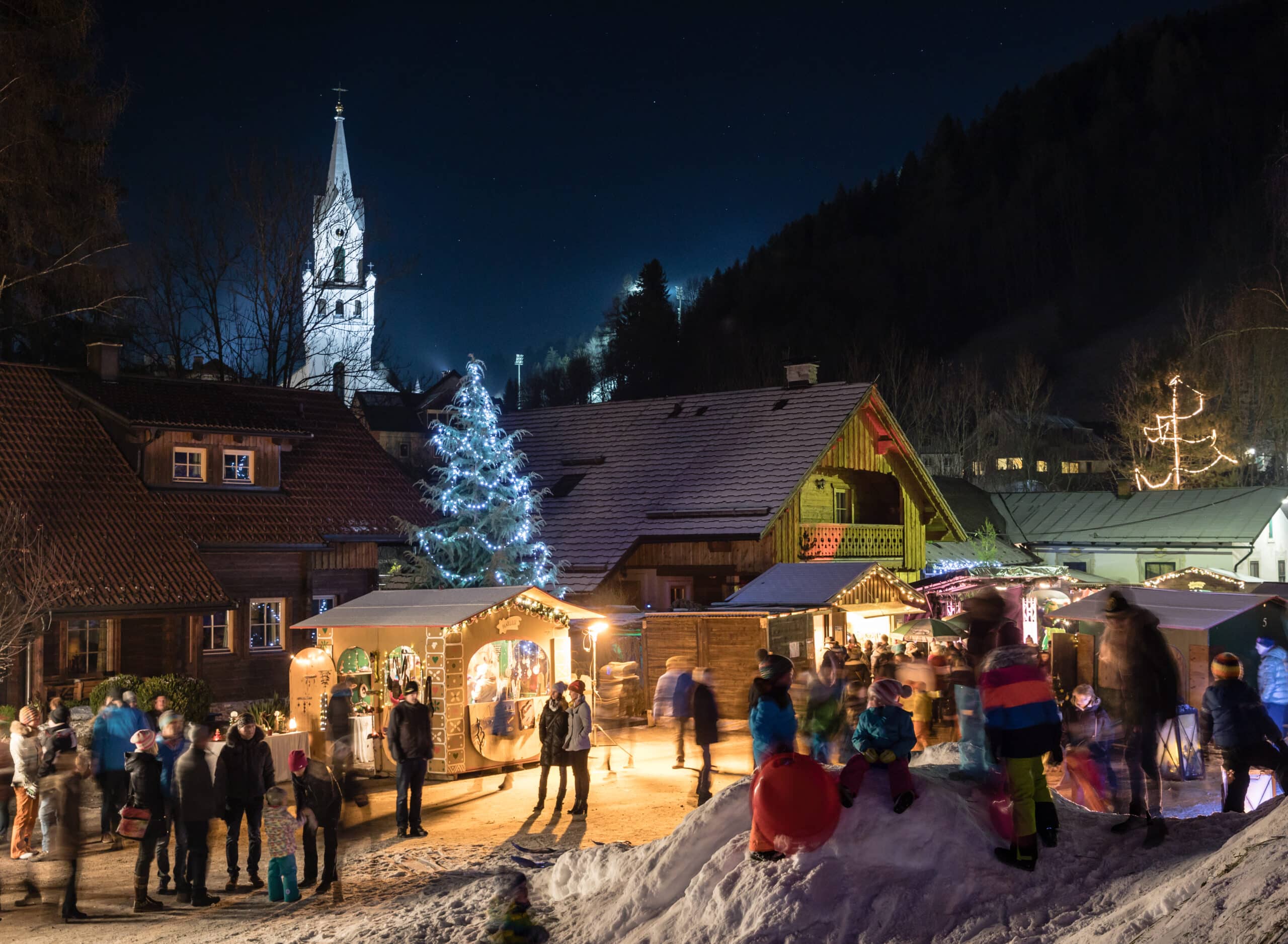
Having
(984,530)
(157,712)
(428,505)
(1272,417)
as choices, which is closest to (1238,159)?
(1272,417)

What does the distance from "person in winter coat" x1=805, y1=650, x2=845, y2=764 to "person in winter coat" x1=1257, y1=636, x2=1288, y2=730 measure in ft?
15.8

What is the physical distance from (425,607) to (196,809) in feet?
23.2

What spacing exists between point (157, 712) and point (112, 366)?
13422 mm

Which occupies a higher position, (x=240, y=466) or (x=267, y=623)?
(x=240, y=466)

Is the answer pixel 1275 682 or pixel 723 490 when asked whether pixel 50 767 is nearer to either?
pixel 1275 682

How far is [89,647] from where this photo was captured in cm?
2191

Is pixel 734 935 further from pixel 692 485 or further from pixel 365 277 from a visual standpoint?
pixel 365 277

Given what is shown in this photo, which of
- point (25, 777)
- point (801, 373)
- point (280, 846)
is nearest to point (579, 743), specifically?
point (280, 846)

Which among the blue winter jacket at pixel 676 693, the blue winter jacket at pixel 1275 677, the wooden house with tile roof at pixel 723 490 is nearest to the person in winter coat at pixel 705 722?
the blue winter jacket at pixel 676 693

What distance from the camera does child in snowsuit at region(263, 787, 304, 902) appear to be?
1082 cm

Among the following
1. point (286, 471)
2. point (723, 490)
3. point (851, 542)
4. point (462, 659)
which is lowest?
point (462, 659)

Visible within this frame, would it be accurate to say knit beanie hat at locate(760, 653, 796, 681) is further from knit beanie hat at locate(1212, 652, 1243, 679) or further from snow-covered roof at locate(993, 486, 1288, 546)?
snow-covered roof at locate(993, 486, 1288, 546)

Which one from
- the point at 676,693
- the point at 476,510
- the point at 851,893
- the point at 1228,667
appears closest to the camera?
the point at 851,893

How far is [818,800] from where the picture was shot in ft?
25.0
